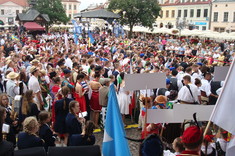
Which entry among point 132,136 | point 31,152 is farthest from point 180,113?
point 132,136

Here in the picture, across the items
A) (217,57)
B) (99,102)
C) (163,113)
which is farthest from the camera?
(217,57)

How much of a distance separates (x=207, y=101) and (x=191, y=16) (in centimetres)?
5835

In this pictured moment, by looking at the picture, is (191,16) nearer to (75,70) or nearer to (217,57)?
(217,57)

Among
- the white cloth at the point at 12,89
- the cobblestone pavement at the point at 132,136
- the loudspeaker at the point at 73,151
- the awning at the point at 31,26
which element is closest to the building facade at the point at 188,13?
the awning at the point at 31,26

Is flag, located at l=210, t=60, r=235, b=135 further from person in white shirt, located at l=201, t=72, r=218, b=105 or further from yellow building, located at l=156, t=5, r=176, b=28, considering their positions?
yellow building, located at l=156, t=5, r=176, b=28

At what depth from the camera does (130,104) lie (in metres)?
7.57

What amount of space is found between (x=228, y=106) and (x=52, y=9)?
55.6m

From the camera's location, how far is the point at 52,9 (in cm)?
5447

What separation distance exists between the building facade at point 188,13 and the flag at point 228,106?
178ft

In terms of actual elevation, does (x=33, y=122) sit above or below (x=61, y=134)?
above

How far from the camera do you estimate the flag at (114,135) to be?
4066 millimetres

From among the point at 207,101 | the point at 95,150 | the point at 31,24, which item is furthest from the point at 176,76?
the point at 31,24

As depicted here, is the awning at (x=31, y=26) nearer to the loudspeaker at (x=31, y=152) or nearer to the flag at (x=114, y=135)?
the flag at (x=114, y=135)

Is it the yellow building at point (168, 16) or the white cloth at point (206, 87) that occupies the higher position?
the yellow building at point (168, 16)
